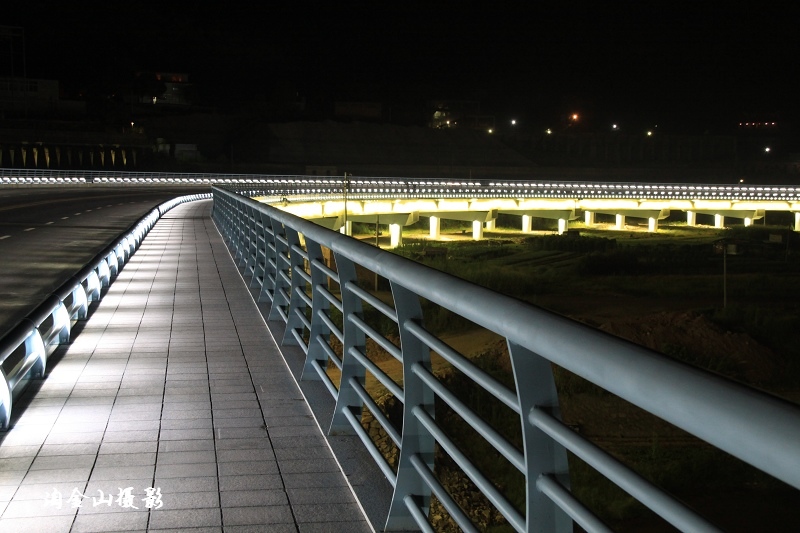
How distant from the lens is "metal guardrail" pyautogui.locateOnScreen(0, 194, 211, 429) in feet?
22.5

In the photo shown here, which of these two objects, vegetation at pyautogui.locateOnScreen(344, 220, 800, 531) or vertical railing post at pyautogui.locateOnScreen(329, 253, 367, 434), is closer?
vertical railing post at pyautogui.locateOnScreen(329, 253, 367, 434)

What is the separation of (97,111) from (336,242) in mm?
159832

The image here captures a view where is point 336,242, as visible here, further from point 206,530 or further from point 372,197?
point 372,197

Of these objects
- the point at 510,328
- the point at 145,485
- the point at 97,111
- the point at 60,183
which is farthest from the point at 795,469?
the point at 97,111

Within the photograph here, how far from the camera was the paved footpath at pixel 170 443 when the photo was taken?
5.01 meters

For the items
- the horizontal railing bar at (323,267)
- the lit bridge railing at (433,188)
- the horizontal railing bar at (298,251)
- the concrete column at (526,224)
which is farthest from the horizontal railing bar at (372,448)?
the concrete column at (526,224)

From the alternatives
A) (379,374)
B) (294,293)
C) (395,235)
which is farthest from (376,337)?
(395,235)

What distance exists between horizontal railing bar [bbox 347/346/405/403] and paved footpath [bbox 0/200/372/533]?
65 centimetres

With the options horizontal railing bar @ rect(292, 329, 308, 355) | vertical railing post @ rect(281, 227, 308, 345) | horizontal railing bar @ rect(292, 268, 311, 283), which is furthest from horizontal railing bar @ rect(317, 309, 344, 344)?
horizontal railing bar @ rect(292, 329, 308, 355)

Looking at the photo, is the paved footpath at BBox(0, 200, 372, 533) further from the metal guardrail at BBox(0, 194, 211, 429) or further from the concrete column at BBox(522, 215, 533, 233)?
the concrete column at BBox(522, 215, 533, 233)

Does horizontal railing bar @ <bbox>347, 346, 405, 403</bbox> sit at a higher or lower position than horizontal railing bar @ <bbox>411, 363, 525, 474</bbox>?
lower

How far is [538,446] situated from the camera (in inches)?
112

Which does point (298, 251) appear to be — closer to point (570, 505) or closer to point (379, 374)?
point (379, 374)

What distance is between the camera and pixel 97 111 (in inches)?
6171
